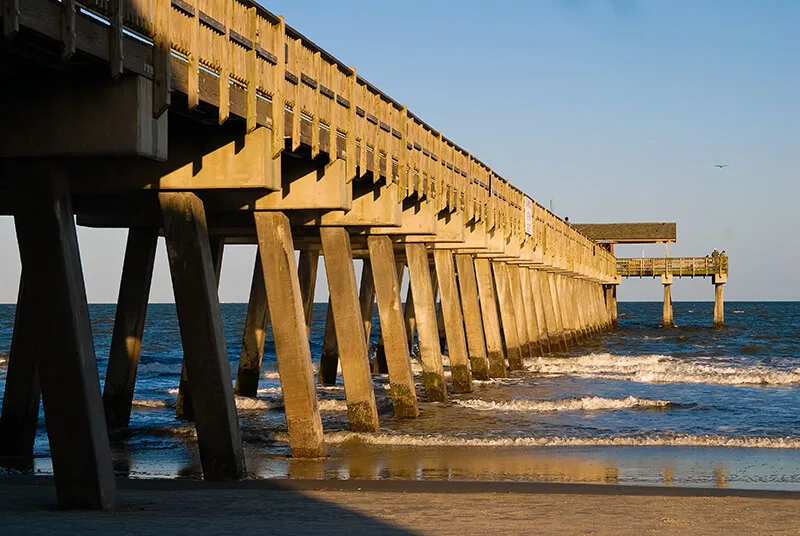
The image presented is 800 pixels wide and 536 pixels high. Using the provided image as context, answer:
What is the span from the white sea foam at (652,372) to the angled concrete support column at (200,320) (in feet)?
82.3

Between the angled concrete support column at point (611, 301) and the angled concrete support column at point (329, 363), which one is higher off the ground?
the angled concrete support column at point (611, 301)

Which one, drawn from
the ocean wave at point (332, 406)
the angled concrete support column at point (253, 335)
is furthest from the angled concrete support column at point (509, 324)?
the ocean wave at point (332, 406)

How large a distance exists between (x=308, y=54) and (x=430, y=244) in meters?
12.2

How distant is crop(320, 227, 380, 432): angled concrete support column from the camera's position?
17.9 meters

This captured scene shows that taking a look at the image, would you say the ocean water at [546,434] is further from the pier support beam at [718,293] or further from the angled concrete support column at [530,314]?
the pier support beam at [718,293]

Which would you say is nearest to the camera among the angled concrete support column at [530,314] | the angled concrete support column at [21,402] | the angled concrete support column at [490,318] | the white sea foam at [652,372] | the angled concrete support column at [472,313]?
the angled concrete support column at [21,402]

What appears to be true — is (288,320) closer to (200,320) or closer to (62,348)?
(200,320)

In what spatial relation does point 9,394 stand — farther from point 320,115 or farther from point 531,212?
point 531,212

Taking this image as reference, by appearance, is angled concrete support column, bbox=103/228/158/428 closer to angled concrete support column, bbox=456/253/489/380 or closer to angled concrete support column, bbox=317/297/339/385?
angled concrete support column, bbox=456/253/489/380

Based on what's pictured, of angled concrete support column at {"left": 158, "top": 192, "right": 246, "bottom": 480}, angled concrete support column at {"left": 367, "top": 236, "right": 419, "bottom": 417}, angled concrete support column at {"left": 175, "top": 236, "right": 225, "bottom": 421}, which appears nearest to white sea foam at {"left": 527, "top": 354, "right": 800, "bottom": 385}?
angled concrete support column at {"left": 175, "top": 236, "right": 225, "bottom": 421}

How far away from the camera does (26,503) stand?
11.0 m

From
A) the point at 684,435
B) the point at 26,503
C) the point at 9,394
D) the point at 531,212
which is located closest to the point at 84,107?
the point at 26,503

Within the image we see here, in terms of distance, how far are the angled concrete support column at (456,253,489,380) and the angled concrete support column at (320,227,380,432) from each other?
11.2 metres

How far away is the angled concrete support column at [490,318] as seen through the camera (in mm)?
33250
